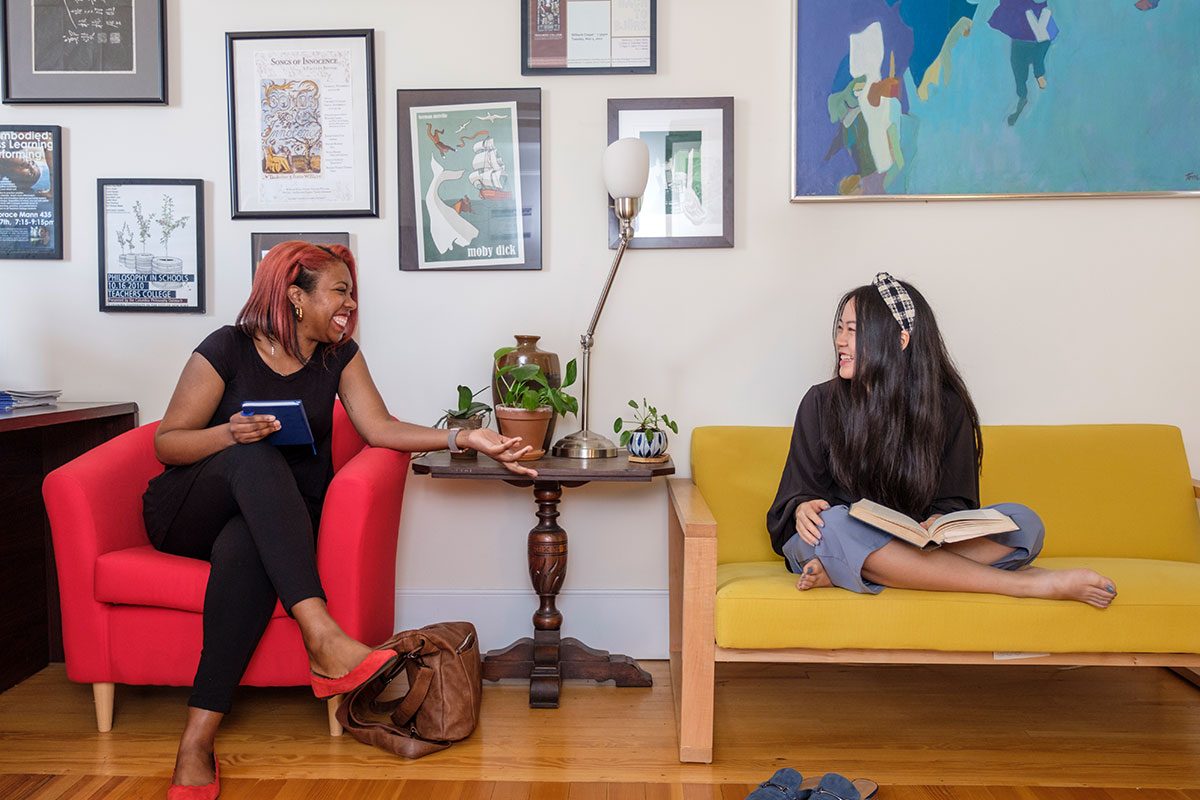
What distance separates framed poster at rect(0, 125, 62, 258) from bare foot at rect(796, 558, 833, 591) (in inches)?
92.8

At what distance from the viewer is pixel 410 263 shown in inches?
101

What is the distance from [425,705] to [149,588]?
67 cm

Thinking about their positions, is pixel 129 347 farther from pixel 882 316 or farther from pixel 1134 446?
pixel 1134 446

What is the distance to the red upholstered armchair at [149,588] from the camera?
194 cm

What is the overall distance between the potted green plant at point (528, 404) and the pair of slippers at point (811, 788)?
36.6 inches

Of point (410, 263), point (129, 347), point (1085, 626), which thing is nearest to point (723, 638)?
point (1085, 626)

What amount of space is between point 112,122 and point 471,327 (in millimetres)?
1246

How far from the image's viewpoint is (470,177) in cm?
253

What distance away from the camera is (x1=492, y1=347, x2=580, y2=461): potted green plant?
2.16m

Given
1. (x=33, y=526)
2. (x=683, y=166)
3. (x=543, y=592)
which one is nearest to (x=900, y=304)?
(x=683, y=166)

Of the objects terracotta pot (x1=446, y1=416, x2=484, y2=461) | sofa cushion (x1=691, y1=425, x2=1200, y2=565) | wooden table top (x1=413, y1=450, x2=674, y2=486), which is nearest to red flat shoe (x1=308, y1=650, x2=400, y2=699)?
wooden table top (x1=413, y1=450, x2=674, y2=486)

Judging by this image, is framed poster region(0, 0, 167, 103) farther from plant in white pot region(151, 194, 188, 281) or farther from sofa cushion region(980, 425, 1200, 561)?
sofa cushion region(980, 425, 1200, 561)

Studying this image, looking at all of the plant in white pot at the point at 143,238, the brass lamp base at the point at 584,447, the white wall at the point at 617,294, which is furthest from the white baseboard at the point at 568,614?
the plant in white pot at the point at 143,238

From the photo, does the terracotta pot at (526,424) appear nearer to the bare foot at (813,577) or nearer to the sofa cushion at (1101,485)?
the bare foot at (813,577)
